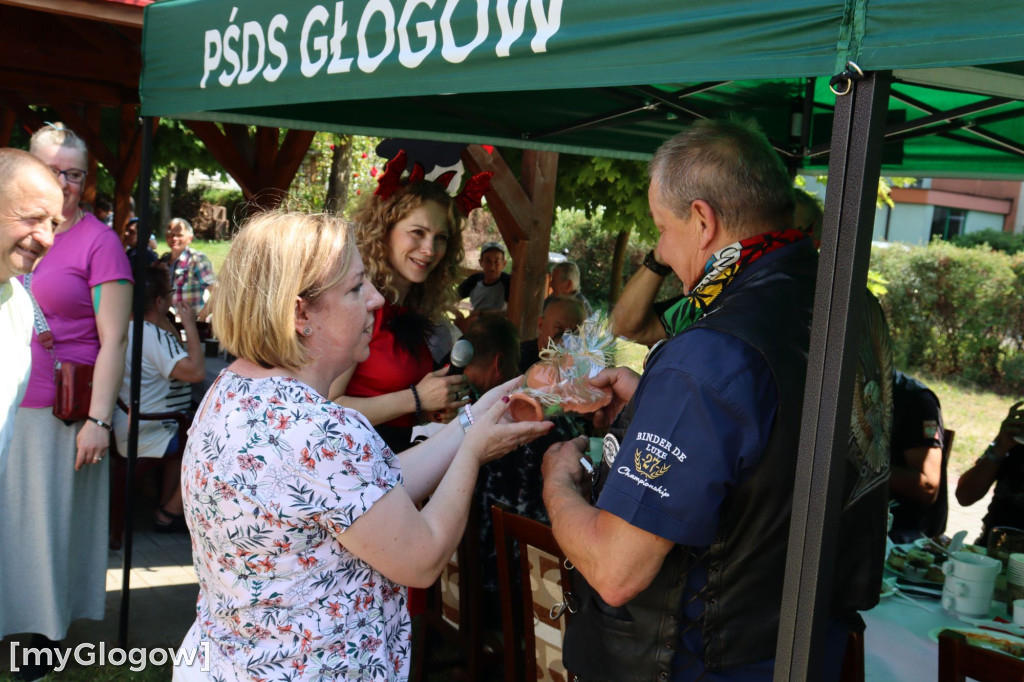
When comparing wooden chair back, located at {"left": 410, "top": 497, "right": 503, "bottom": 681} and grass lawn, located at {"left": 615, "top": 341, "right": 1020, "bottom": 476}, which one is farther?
grass lawn, located at {"left": 615, "top": 341, "right": 1020, "bottom": 476}

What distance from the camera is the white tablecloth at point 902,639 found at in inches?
90.7

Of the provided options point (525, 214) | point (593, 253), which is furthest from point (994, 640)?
point (593, 253)

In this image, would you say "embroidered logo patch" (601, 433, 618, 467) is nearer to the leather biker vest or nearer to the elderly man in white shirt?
the leather biker vest

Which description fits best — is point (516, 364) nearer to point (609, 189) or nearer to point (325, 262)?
point (325, 262)

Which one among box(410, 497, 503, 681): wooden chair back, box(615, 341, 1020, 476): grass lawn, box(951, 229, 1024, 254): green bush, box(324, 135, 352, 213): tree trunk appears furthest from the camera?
box(951, 229, 1024, 254): green bush

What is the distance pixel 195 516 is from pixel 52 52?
23.4ft

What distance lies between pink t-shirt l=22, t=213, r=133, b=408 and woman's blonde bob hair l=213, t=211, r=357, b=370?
1943 millimetres

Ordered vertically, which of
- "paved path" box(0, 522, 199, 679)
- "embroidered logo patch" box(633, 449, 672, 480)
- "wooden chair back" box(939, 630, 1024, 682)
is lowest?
"paved path" box(0, 522, 199, 679)

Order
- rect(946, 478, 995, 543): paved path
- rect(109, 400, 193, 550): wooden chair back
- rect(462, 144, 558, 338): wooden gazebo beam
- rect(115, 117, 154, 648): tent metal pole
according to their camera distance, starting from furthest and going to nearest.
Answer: rect(946, 478, 995, 543): paved path, rect(462, 144, 558, 338): wooden gazebo beam, rect(109, 400, 193, 550): wooden chair back, rect(115, 117, 154, 648): tent metal pole

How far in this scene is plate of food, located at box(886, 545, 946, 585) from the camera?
113 inches

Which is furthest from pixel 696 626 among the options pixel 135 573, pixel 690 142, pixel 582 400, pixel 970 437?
pixel 970 437

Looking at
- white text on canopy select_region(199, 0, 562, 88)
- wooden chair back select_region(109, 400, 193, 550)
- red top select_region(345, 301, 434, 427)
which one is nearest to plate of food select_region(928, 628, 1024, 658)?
red top select_region(345, 301, 434, 427)

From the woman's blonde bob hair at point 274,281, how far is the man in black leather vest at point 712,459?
0.65m

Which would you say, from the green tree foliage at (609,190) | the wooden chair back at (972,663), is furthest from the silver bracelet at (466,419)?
the green tree foliage at (609,190)
